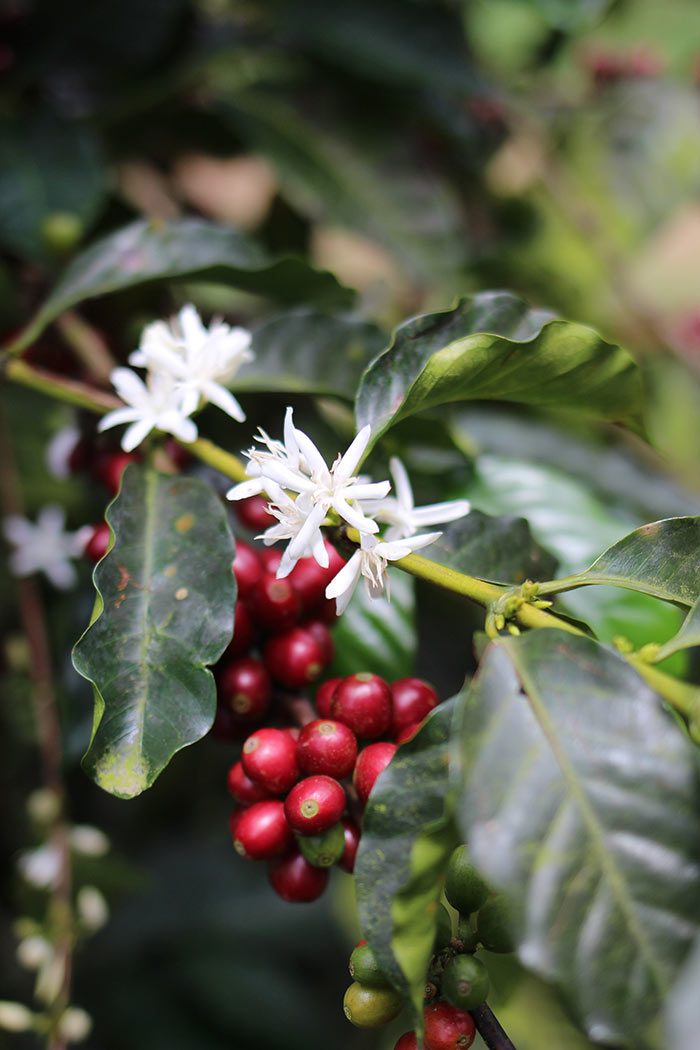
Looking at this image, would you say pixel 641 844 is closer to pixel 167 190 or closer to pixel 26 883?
pixel 26 883

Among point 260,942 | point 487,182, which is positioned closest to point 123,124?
point 487,182

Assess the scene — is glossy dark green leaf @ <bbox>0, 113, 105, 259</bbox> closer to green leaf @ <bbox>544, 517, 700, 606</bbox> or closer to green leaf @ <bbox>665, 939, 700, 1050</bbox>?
green leaf @ <bbox>544, 517, 700, 606</bbox>

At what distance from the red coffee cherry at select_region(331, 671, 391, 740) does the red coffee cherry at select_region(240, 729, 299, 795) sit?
5 cm

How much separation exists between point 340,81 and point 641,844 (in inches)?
53.8

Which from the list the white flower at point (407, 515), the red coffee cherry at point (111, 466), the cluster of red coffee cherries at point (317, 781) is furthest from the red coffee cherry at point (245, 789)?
the red coffee cherry at point (111, 466)

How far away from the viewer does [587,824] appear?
422 mm

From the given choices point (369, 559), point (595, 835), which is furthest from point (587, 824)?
point (369, 559)

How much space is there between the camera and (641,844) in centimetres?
42

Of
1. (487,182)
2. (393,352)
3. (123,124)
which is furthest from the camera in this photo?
(487,182)

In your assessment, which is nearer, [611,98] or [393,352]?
[393,352]

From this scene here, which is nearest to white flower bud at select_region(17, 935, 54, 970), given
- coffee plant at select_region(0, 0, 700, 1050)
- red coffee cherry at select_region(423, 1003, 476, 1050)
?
coffee plant at select_region(0, 0, 700, 1050)

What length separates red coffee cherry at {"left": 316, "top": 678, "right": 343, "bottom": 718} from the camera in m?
0.61

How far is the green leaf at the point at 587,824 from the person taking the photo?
1.31 ft

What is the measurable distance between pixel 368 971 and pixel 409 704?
7.2 inches
